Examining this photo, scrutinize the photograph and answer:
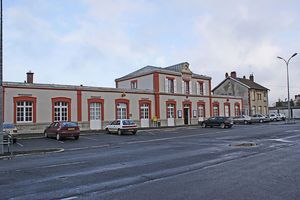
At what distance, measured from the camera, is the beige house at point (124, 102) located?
27.9 meters

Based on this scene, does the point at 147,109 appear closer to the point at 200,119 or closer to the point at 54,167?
the point at 200,119

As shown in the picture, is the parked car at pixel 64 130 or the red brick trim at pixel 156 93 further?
the red brick trim at pixel 156 93

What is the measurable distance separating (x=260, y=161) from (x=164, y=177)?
433 cm

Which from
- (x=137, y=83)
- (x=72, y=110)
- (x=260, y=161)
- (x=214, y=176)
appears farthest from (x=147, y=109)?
(x=214, y=176)

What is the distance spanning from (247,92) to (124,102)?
→ 3237 centimetres

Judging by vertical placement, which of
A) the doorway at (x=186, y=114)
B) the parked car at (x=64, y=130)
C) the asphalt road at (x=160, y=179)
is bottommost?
the asphalt road at (x=160, y=179)

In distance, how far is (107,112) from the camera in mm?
33469

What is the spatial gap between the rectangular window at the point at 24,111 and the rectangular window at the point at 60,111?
2.39 metres

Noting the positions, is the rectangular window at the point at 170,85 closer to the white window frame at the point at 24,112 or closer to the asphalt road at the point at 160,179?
the white window frame at the point at 24,112

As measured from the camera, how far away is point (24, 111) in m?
27.8

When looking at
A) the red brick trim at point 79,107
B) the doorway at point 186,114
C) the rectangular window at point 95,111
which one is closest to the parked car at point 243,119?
the doorway at point 186,114

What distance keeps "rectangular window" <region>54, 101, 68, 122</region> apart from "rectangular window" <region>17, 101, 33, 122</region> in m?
2.39

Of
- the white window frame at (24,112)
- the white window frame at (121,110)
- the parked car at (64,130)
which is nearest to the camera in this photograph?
the parked car at (64,130)

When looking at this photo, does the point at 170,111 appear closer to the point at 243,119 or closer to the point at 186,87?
the point at 186,87
